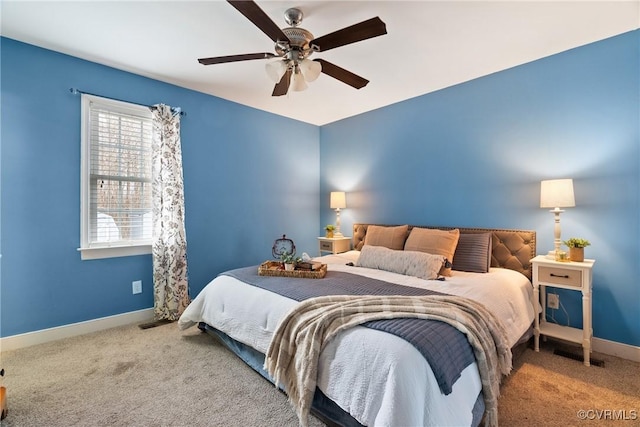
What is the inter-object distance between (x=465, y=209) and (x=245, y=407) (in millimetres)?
2846

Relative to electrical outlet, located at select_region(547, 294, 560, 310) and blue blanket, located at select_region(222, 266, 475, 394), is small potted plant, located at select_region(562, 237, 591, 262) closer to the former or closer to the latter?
electrical outlet, located at select_region(547, 294, 560, 310)

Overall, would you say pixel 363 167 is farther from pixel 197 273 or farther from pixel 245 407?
pixel 245 407

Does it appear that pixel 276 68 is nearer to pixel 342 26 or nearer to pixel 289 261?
pixel 342 26

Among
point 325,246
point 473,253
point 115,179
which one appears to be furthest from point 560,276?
point 115,179

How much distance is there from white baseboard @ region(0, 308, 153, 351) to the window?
644 millimetres

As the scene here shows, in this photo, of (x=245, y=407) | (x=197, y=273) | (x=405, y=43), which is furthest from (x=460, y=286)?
(x=197, y=273)

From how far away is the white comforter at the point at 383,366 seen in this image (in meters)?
1.20

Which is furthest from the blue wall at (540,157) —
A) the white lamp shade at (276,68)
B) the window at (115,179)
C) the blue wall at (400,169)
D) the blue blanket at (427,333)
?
the window at (115,179)

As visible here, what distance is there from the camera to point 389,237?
340 centimetres

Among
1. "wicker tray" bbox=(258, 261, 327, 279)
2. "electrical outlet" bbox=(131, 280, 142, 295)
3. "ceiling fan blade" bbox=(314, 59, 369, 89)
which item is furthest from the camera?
"electrical outlet" bbox=(131, 280, 142, 295)

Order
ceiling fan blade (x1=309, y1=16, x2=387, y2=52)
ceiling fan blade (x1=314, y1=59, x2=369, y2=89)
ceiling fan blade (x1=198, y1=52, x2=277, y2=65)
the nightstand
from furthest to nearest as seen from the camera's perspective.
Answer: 1. the nightstand
2. ceiling fan blade (x1=314, y1=59, x2=369, y2=89)
3. ceiling fan blade (x1=198, y1=52, x2=277, y2=65)
4. ceiling fan blade (x1=309, y1=16, x2=387, y2=52)

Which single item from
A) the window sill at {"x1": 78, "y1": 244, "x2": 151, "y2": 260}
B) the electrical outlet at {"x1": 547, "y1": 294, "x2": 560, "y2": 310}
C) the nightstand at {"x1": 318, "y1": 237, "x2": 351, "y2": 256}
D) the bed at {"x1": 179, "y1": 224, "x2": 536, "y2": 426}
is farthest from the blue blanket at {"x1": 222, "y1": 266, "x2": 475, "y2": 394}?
the nightstand at {"x1": 318, "y1": 237, "x2": 351, "y2": 256}

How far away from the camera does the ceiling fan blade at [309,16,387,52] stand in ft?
5.52

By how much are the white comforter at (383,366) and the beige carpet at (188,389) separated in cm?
32
